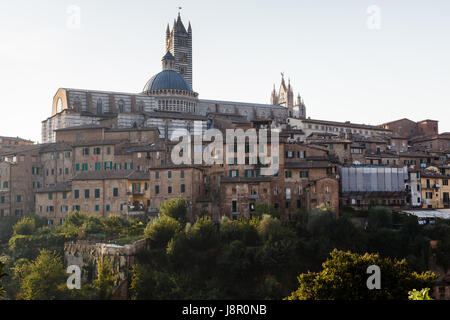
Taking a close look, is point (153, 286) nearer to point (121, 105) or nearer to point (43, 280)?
point (43, 280)

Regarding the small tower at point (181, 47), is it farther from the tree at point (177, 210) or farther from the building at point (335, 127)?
the tree at point (177, 210)

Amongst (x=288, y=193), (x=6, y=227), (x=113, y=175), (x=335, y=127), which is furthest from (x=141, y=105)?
(x=288, y=193)

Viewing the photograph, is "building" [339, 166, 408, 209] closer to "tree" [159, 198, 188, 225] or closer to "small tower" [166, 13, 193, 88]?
"tree" [159, 198, 188, 225]

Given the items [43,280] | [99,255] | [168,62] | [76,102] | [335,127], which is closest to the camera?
[43,280]

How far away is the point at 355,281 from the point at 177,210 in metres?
20.4

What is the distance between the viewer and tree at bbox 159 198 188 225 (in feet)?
143

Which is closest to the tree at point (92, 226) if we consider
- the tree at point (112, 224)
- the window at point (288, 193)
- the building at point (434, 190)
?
the tree at point (112, 224)

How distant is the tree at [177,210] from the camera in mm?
43500

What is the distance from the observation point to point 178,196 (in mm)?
45906

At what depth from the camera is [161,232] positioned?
41.1 metres

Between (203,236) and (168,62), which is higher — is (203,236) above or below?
below

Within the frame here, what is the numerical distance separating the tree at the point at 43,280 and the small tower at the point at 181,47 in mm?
59814

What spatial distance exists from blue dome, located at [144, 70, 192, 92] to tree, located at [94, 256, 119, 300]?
43.6 m
